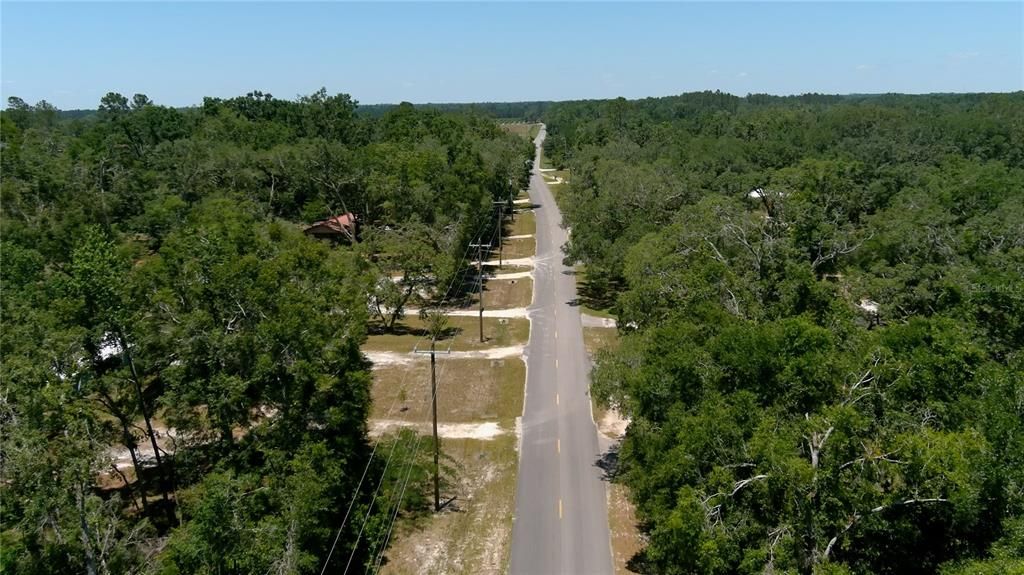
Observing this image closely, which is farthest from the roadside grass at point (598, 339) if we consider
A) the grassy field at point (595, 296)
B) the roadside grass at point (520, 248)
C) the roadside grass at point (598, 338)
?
the roadside grass at point (520, 248)

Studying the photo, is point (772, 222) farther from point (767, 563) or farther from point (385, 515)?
point (385, 515)

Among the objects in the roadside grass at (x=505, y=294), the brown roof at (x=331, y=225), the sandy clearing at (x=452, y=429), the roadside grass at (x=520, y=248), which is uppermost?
the brown roof at (x=331, y=225)

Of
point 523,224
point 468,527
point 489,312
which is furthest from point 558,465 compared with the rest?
point 523,224

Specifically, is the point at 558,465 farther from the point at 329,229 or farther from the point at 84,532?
the point at 329,229

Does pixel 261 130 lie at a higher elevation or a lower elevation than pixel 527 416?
higher

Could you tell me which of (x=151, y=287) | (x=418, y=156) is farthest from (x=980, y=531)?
(x=418, y=156)

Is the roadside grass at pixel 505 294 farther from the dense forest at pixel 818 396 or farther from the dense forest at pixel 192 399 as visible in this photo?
the dense forest at pixel 818 396

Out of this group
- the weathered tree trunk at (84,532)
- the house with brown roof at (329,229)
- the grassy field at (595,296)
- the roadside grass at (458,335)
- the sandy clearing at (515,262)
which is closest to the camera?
the weathered tree trunk at (84,532)
